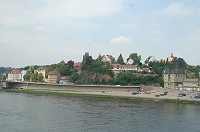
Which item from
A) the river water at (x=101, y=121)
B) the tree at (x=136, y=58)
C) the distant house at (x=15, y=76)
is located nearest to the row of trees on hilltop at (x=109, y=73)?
the tree at (x=136, y=58)

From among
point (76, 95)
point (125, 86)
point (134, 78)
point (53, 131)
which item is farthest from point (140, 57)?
point (53, 131)

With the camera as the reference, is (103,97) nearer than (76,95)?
Yes

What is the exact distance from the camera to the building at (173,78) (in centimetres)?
8156

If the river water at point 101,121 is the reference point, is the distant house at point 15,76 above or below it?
above

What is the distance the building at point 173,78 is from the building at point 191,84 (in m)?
2.51

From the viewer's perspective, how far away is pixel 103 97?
6619 cm

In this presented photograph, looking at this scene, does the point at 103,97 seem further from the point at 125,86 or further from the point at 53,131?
the point at 53,131

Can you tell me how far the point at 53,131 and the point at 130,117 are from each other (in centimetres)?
1085

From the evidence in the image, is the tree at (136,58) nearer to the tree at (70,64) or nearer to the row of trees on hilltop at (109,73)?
the row of trees on hilltop at (109,73)

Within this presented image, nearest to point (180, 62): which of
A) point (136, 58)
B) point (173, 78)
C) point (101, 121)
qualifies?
point (136, 58)

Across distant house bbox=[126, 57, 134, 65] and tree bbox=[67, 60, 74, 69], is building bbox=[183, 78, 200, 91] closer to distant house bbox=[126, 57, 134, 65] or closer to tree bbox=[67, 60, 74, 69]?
distant house bbox=[126, 57, 134, 65]

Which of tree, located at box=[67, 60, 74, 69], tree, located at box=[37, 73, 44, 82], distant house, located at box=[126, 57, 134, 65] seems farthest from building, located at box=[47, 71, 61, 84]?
distant house, located at box=[126, 57, 134, 65]

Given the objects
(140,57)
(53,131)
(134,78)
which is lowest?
(53,131)

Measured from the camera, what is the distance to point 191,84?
7712cm
